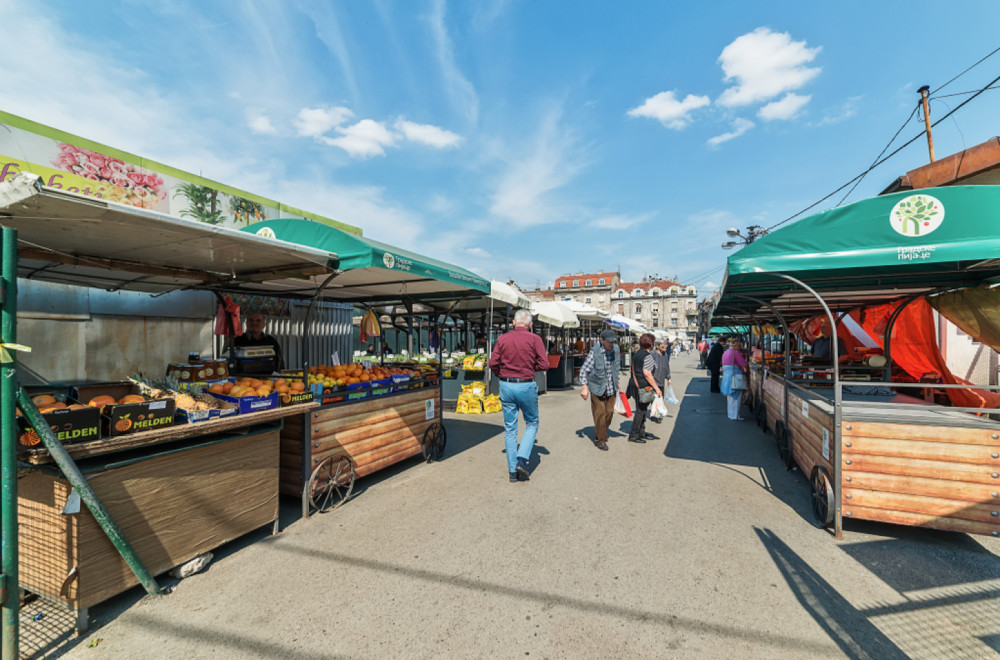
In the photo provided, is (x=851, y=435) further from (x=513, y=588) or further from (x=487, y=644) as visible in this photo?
(x=487, y=644)

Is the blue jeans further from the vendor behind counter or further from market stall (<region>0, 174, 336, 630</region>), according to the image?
the vendor behind counter

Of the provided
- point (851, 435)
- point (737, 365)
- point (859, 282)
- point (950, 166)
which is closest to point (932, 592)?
point (851, 435)

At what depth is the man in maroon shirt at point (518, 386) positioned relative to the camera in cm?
527

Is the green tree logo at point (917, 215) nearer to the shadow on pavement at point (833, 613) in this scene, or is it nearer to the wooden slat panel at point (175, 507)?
the shadow on pavement at point (833, 613)

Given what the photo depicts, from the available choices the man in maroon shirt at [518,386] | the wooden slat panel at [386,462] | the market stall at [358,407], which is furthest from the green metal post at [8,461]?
the man in maroon shirt at [518,386]

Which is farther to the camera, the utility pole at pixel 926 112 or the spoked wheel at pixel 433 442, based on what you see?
the utility pole at pixel 926 112

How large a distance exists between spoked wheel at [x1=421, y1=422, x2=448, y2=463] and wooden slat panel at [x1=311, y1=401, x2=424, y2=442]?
29 cm

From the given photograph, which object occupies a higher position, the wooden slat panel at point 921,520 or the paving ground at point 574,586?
the wooden slat panel at point 921,520

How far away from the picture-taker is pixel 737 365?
8.84 m

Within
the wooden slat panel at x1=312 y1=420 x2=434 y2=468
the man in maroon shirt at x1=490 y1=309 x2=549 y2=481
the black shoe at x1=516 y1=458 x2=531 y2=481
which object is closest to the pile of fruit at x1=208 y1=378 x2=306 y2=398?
the wooden slat panel at x1=312 y1=420 x2=434 y2=468

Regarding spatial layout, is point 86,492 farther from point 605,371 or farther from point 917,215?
point 917,215

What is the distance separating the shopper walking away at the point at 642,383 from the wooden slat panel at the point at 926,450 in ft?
11.4

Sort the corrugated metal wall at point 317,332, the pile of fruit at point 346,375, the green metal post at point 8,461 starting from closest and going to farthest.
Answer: the green metal post at point 8,461
the pile of fruit at point 346,375
the corrugated metal wall at point 317,332

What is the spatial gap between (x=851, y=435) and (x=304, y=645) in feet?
14.6
